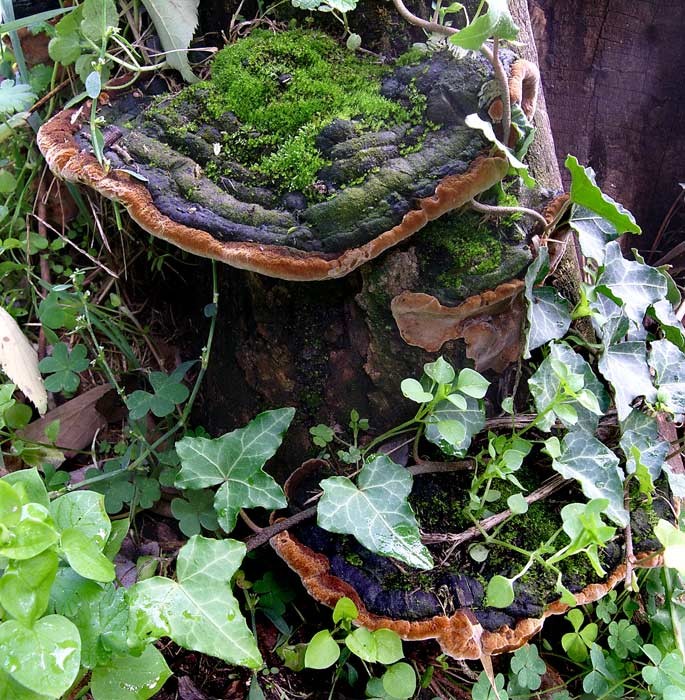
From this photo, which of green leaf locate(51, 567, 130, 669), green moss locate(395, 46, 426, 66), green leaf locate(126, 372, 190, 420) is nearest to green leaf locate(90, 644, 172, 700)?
green leaf locate(51, 567, 130, 669)

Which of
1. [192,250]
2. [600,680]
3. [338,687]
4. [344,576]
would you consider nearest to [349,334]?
[192,250]

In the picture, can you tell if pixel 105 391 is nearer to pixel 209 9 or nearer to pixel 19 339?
pixel 19 339

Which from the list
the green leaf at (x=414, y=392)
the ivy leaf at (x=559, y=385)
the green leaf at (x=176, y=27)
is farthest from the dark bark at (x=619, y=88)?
the green leaf at (x=414, y=392)

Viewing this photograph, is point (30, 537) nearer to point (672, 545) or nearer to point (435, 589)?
point (435, 589)

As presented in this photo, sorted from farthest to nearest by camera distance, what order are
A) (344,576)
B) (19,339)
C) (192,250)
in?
(19,339) → (344,576) → (192,250)

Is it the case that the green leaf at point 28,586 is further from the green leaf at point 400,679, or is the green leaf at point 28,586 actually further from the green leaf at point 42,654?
the green leaf at point 400,679
